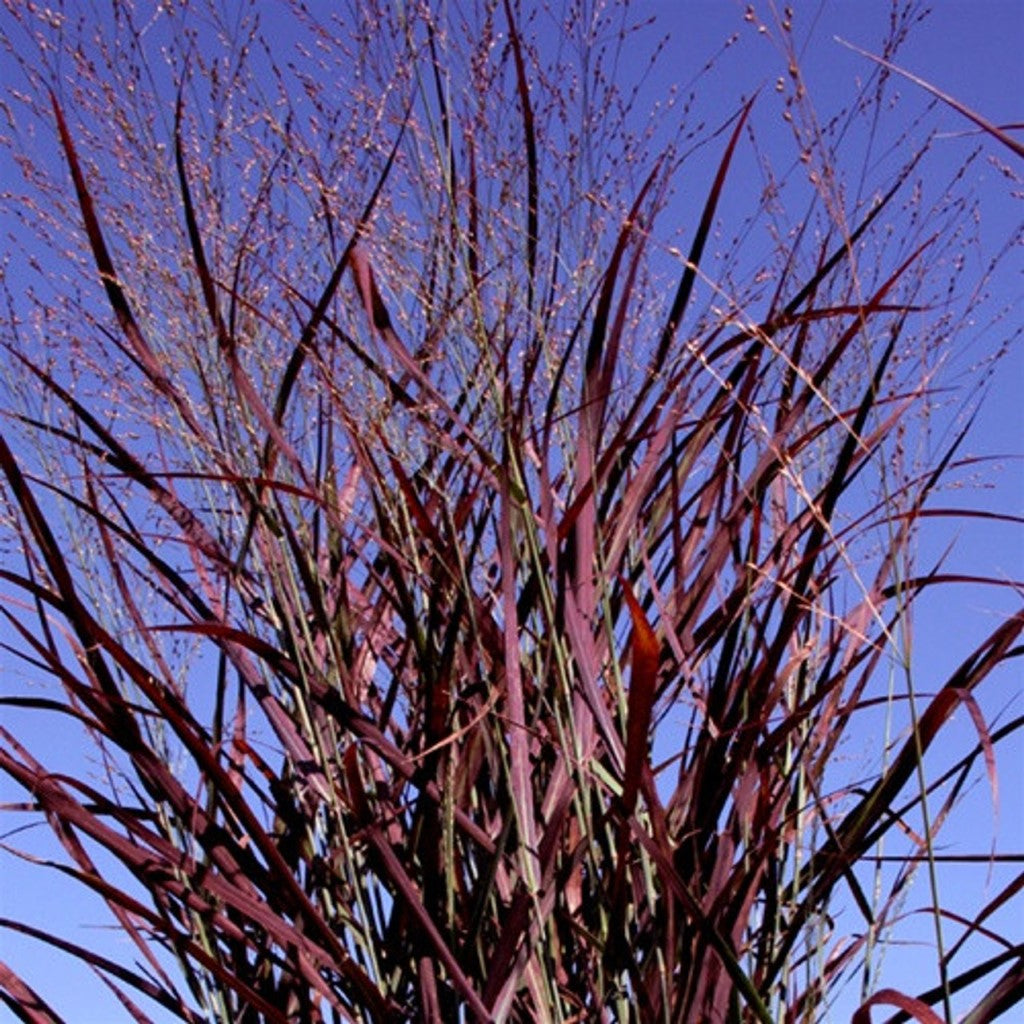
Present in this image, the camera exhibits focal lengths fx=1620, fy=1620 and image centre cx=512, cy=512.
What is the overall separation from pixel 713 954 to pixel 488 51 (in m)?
0.77

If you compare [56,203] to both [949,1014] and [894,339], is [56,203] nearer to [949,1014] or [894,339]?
[894,339]

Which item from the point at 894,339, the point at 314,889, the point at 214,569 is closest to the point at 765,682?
the point at 894,339

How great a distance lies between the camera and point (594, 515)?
4.25 feet

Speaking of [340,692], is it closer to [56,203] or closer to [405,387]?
[405,387]

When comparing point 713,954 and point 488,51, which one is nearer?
point 713,954

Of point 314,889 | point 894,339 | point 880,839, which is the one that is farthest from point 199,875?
point 894,339

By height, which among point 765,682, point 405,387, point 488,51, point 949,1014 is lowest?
point 949,1014

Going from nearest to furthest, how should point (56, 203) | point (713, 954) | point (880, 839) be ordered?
1. point (713, 954)
2. point (880, 839)
3. point (56, 203)

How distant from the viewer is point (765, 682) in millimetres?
1291

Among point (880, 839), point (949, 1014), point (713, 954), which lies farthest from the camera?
point (880, 839)

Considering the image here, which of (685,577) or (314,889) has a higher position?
(685,577)

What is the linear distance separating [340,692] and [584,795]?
244 mm

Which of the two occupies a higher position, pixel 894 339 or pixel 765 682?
pixel 894 339

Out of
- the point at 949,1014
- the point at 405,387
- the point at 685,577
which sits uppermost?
the point at 405,387
